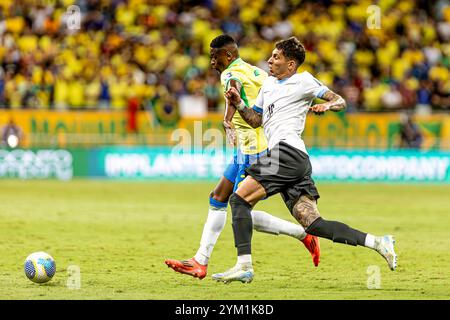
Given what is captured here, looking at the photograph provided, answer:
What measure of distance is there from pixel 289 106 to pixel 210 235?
1.52 metres

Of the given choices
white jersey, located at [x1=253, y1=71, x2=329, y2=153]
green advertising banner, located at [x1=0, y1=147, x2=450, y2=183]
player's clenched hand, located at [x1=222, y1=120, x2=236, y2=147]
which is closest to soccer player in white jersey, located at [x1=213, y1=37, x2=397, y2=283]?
white jersey, located at [x1=253, y1=71, x2=329, y2=153]

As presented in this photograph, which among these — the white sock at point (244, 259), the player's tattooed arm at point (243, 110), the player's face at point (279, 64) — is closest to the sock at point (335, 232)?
the white sock at point (244, 259)

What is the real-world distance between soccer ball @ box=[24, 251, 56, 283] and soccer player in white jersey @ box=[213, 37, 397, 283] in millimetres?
1530

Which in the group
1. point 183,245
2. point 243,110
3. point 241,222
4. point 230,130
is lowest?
point 183,245

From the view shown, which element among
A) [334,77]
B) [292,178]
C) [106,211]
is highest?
[334,77]

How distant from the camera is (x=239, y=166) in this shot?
31.7ft

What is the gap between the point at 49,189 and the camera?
879 inches

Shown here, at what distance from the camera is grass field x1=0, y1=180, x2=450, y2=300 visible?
352 inches

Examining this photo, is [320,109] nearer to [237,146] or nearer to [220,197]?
[237,146]

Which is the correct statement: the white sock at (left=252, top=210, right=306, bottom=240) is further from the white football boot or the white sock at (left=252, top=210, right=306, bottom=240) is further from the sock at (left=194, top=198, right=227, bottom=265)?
the white football boot

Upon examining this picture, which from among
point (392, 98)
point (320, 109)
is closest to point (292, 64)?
point (320, 109)

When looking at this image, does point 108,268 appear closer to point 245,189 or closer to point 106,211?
point 245,189
